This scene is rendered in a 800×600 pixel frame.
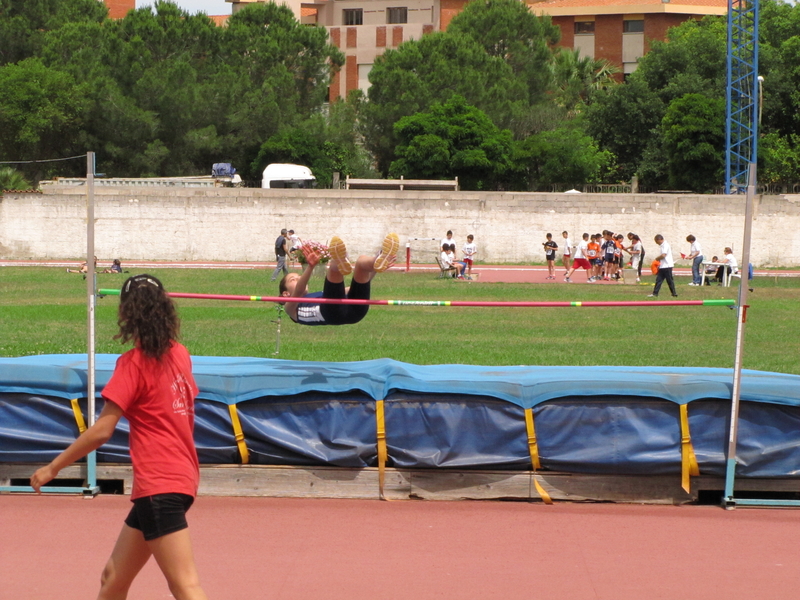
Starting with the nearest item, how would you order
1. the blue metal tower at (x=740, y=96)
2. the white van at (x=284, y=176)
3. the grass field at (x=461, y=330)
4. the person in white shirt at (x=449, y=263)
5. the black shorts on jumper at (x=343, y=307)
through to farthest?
the black shorts on jumper at (x=343, y=307), the grass field at (x=461, y=330), the person in white shirt at (x=449, y=263), the blue metal tower at (x=740, y=96), the white van at (x=284, y=176)

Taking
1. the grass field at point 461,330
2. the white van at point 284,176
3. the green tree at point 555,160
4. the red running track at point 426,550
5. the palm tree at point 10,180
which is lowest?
the red running track at point 426,550

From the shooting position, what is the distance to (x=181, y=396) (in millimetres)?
4320

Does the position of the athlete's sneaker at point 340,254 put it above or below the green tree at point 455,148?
below

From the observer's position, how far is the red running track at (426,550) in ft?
18.1

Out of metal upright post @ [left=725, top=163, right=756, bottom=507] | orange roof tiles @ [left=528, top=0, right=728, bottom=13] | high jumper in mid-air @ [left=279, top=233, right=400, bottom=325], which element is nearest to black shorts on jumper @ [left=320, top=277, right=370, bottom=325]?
high jumper in mid-air @ [left=279, top=233, right=400, bottom=325]

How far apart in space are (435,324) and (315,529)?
464 inches

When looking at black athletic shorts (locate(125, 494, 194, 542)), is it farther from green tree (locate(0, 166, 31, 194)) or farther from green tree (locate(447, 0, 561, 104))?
green tree (locate(447, 0, 561, 104))

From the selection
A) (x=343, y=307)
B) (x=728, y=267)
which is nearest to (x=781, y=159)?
(x=728, y=267)

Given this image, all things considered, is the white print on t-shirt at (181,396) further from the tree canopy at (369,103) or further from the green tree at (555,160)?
the green tree at (555,160)

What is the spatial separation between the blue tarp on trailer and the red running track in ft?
1.13

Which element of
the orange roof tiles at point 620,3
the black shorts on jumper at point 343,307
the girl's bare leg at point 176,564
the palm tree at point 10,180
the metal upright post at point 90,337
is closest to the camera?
the girl's bare leg at point 176,564

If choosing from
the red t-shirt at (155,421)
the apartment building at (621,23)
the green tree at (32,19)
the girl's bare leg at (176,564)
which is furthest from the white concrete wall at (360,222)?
the apartment building at (621,23)

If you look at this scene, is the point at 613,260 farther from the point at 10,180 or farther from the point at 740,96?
the point at 10,180

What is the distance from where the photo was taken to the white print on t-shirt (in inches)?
168
